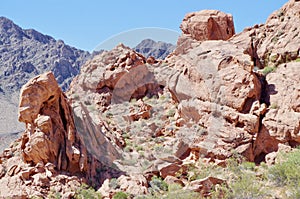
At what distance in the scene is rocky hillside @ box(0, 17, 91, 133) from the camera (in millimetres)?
107113

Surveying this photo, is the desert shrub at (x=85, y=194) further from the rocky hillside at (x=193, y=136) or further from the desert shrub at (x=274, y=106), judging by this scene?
the desert shrub at (x=274, y=106)

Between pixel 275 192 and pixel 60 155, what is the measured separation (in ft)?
32.4

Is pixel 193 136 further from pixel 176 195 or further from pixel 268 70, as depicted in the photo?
pixel 176 195

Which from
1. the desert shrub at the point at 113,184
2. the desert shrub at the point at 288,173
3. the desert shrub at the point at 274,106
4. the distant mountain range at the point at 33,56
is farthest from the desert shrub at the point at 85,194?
the distant mountain range at the point at 33,56

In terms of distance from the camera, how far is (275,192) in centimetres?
1343

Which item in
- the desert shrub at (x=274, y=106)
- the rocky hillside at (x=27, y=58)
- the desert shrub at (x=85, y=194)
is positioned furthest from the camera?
the rocky hillside at (x=27, y=58)

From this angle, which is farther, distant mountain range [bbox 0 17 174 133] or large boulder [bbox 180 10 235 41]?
distant mountain range [bbox 0 17 174 133]

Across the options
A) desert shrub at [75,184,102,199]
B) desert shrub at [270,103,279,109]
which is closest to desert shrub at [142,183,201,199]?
desert shrub at [75,184,102,199]

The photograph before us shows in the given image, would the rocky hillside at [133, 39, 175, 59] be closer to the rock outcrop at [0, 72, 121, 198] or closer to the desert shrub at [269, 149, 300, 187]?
the rock outcrop at [0, 72, 121, 198]

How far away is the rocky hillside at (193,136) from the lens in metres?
15.7

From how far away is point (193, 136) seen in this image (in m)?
20.4

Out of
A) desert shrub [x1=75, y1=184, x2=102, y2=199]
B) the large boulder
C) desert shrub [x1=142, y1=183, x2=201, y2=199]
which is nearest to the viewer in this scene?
desert shrub [x1=142, y1=183, x2=201, y2=199]

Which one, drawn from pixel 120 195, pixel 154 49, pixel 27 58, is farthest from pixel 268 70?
pixel 27 58

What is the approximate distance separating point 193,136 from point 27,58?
115146 mm
